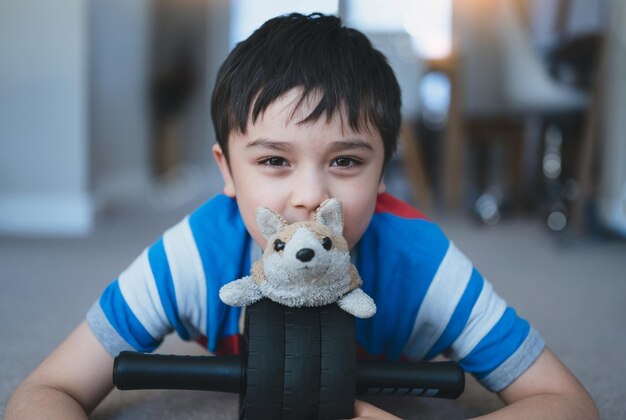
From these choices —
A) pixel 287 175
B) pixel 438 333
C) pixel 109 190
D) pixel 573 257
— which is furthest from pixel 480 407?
pixel 109 190

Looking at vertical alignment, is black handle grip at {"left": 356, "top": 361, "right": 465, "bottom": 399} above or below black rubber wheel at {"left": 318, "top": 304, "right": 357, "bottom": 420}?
below

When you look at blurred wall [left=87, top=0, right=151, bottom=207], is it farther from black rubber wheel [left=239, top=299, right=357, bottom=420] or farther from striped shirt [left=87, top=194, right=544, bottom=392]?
black rubber wheel [left=239, top=299, right=357, bottom=420]

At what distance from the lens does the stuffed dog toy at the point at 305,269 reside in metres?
0.55

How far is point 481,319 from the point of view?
72 centimetres

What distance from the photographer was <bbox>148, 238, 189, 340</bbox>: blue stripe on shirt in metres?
0.74

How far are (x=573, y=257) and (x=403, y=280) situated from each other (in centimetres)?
132

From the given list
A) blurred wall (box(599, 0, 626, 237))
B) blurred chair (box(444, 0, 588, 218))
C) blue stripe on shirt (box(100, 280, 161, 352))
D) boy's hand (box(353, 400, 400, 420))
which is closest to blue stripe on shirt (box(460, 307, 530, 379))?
Result: boy's hand (box(353, 400, 400, 420))

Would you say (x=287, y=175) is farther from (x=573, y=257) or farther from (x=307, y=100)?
(x=573, y=257)

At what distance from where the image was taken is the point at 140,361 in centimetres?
61

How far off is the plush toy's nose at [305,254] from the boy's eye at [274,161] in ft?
0.53

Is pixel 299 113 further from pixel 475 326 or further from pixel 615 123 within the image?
pixel 615 123

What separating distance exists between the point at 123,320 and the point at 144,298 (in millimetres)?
32

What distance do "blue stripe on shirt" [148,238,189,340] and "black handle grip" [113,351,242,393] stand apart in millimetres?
133

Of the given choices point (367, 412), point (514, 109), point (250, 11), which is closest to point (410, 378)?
point (367, 412)
